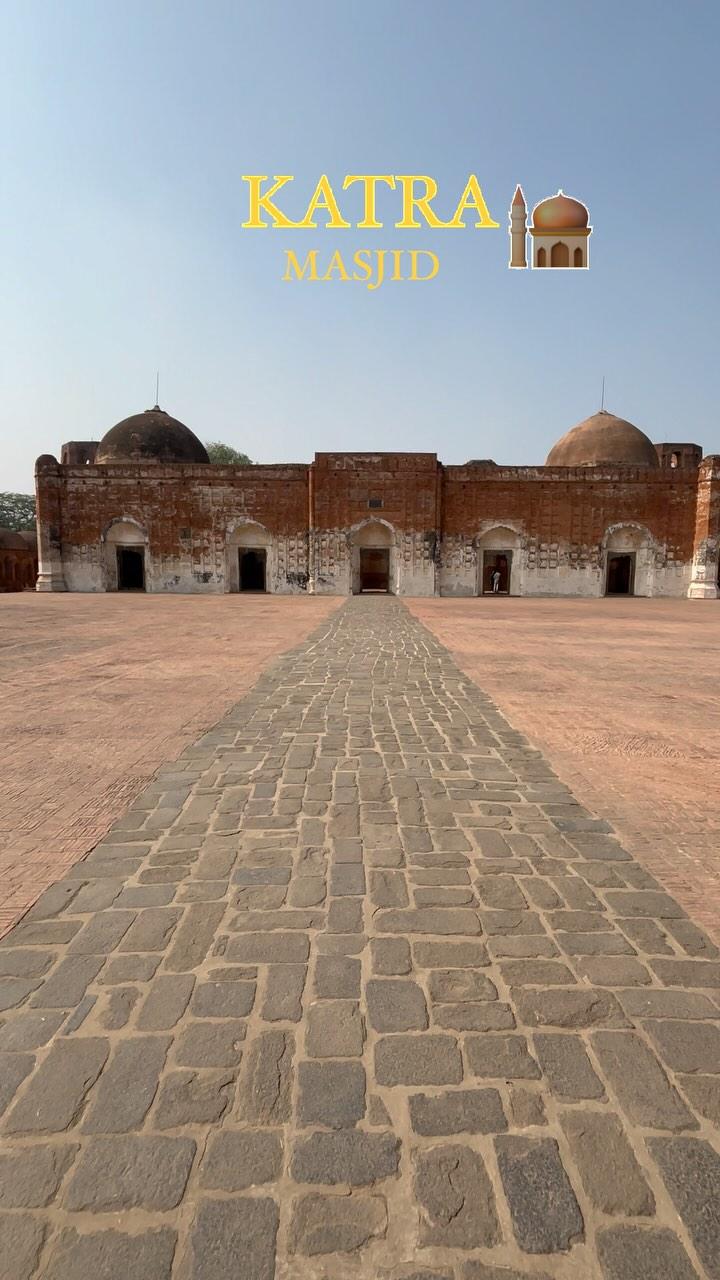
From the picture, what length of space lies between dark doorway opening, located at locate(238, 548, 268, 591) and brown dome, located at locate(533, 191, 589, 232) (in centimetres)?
1689

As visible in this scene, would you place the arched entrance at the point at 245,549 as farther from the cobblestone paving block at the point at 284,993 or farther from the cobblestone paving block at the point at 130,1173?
the cobblestone paving block at the point at 130,1173

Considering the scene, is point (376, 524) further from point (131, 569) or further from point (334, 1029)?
point (334, 1029)

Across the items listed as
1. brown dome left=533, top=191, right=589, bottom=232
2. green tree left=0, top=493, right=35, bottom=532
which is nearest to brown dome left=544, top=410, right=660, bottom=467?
brown dome left=533, top=191, right=589, bottom=232

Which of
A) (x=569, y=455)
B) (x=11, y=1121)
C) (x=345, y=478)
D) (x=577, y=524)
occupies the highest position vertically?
(x=569, y=455)

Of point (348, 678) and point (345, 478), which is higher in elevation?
point (345, 478)

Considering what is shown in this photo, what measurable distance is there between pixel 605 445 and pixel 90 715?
32.0 m

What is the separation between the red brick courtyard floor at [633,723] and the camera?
3121 millimetres

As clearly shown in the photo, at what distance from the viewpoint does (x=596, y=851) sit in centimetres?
300

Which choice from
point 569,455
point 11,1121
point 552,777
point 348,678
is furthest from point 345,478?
point 11,1121

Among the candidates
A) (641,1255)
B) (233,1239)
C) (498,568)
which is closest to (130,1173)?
(233,1239)

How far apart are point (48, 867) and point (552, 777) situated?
2927mm

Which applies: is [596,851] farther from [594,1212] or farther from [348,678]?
[348,678]

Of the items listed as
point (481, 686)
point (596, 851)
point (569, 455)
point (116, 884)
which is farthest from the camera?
point (569, 455)

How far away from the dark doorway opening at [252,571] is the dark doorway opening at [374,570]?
608 centimetres
